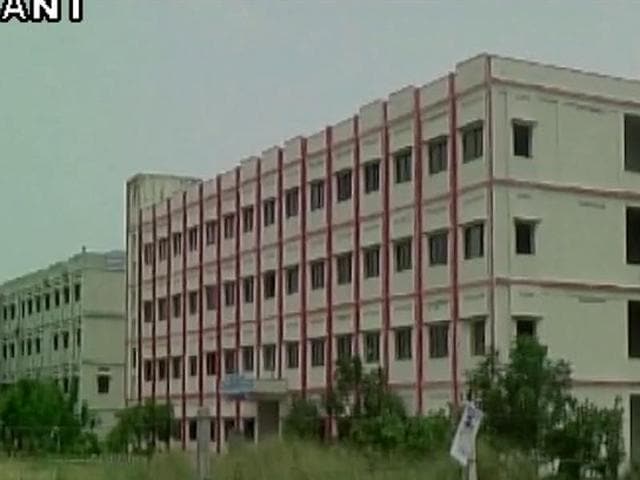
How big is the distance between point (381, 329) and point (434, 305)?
3412mm

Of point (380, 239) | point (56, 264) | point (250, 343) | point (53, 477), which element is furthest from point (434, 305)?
point (56, 264)

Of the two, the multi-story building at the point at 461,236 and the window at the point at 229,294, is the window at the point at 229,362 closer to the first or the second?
the window at the point at 229,294

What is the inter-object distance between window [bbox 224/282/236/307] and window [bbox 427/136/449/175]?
53.6 ft

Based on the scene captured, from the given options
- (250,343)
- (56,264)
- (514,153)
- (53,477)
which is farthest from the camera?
(56,264)

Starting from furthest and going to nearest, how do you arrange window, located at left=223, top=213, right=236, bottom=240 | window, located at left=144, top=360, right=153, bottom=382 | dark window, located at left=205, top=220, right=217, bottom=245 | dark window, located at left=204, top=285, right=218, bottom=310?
window, located at left=144, top=360, right=153, bottom=382 → dark window, located at left=205, top=220, right=217, bottom=245 → dark window, located at left=204, top=285, right=218, bottom=310 → window, located at left=223, top=213, right=236, bottom=240

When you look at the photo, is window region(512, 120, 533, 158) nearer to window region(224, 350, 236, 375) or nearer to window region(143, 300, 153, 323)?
window region(224, 350, 236, 375)

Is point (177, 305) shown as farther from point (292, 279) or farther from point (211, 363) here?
point (292, 279)

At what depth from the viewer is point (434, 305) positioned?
39.0 metres

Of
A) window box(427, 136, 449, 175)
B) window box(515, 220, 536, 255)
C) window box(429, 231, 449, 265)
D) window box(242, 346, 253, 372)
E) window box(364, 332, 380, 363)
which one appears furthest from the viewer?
window box(242, 346, 253, 372)

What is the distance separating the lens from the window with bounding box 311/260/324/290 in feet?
153

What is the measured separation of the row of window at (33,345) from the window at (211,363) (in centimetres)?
2150

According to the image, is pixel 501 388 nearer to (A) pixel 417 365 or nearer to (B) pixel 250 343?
(A) pixel 417 365

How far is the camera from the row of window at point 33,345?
77.6m

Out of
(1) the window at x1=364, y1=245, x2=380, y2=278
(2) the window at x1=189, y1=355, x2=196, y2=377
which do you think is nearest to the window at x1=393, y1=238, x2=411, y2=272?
(1) the window at x1=364, y1=245, x2=380, y2=278
